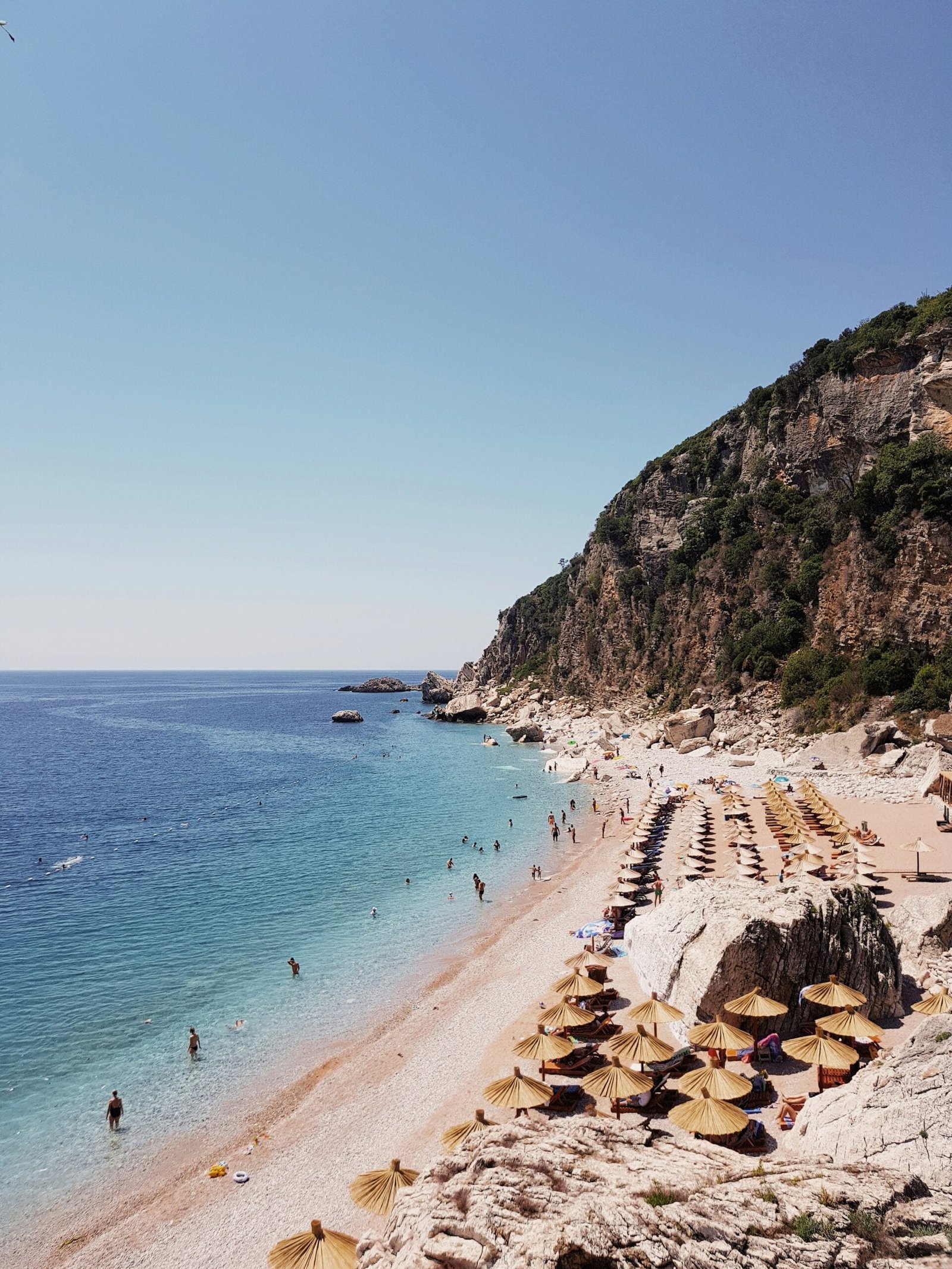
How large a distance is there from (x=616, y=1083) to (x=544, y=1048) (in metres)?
2.34


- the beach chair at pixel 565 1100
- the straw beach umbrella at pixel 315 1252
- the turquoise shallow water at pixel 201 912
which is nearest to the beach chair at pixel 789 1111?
the beach chair at pixel 565 1100

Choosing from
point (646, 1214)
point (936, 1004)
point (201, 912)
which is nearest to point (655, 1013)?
point (936, 1004)

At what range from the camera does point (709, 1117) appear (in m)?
12.0

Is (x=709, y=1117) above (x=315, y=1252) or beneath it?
above

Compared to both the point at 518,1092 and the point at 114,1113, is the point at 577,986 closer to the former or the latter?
the point at 518,1092

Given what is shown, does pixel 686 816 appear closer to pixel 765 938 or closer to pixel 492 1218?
pixel 765 938

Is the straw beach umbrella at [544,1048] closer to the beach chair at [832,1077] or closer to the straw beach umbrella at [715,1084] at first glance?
the straw beach umbrella at [715,1084]

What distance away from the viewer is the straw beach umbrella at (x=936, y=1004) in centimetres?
1491

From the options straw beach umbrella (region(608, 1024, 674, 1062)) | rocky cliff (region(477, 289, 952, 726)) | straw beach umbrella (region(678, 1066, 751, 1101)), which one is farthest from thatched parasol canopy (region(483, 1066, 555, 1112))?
rocky cliff (region(477, 289, 952, 726))

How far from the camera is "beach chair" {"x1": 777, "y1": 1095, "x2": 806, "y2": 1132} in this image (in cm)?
1320

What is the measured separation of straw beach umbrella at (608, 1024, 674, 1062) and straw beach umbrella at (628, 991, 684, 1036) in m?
0.52

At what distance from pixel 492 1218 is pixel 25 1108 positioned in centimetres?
1632

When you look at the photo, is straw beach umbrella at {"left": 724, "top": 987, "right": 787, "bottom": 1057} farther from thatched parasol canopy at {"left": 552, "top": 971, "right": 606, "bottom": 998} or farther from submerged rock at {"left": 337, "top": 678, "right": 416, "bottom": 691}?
submerged rock at {"left": 337, "top": 678, "right": 416, "bottom": 691}

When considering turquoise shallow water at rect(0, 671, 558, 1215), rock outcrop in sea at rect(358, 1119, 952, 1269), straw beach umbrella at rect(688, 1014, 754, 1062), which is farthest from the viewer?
turquoise shallow water at rect(0, 671, 558, 1215)
